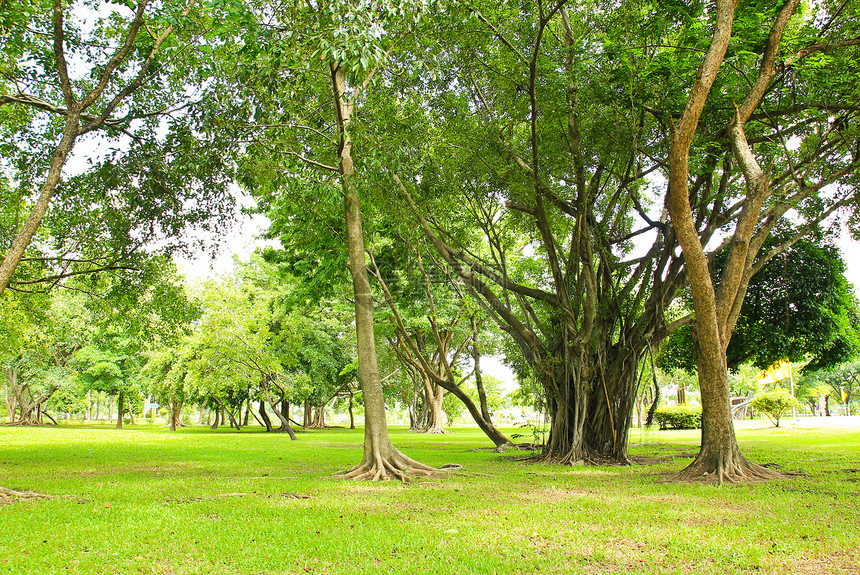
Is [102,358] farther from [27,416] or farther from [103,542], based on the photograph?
[103,542]

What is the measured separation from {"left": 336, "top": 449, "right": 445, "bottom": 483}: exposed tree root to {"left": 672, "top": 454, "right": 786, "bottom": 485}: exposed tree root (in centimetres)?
358

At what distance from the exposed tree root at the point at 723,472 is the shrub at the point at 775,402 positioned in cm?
1745

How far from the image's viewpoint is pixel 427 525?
4.66 meters

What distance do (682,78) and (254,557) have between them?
9012mm

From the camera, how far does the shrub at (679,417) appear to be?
88.1 feet

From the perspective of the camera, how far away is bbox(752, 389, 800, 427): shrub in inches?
878

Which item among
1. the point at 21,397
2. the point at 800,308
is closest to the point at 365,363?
the point at 800,308

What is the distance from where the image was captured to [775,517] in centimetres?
495

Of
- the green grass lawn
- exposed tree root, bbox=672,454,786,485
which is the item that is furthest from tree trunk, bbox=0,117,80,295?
exposed tree root, bbox=672,454,786,485

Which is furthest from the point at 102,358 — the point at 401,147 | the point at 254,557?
the point at 254,557

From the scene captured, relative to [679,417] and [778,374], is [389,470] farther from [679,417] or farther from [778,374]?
[679,417]

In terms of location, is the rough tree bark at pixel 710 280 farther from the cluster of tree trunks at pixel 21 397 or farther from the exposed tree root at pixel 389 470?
the cluster of tree trunks at pixel 21 397

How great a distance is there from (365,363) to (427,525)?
4019mm

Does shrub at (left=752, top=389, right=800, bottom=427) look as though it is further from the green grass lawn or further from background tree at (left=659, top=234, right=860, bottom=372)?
the green grass lawn
